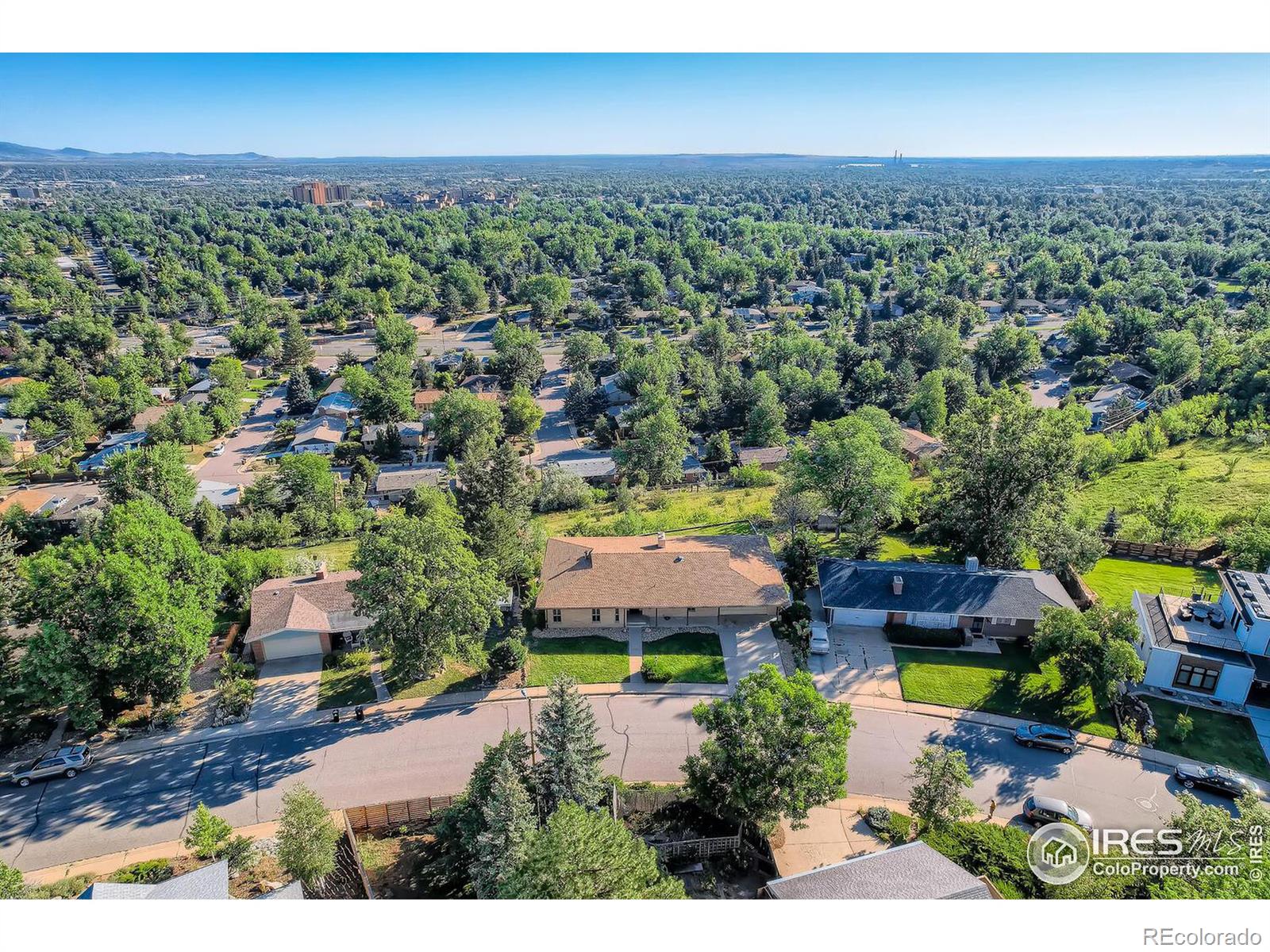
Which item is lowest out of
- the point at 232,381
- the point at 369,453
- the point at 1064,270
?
the point at 369,453

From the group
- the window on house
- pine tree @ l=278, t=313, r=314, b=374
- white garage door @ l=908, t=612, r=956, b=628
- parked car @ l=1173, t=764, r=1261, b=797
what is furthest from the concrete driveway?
pine tree @ l=278, t=313, r=314, b=374

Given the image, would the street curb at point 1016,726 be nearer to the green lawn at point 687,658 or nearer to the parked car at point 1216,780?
the parked car at point 1216,780

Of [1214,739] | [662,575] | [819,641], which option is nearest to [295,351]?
[662,575]

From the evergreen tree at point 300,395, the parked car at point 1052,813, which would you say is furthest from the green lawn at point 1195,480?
the evergreen tree at point 300,395

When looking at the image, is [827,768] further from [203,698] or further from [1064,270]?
[1064,270]

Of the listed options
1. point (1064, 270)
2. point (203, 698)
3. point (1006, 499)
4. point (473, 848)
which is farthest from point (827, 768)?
point (1064, 270)

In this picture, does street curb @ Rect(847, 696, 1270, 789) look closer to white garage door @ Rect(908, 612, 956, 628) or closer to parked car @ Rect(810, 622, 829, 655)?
parked car @ Rect(810, 622, 829, 655)

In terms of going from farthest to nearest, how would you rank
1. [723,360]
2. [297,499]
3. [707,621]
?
[723,360]
[297,499]
[707,621]
